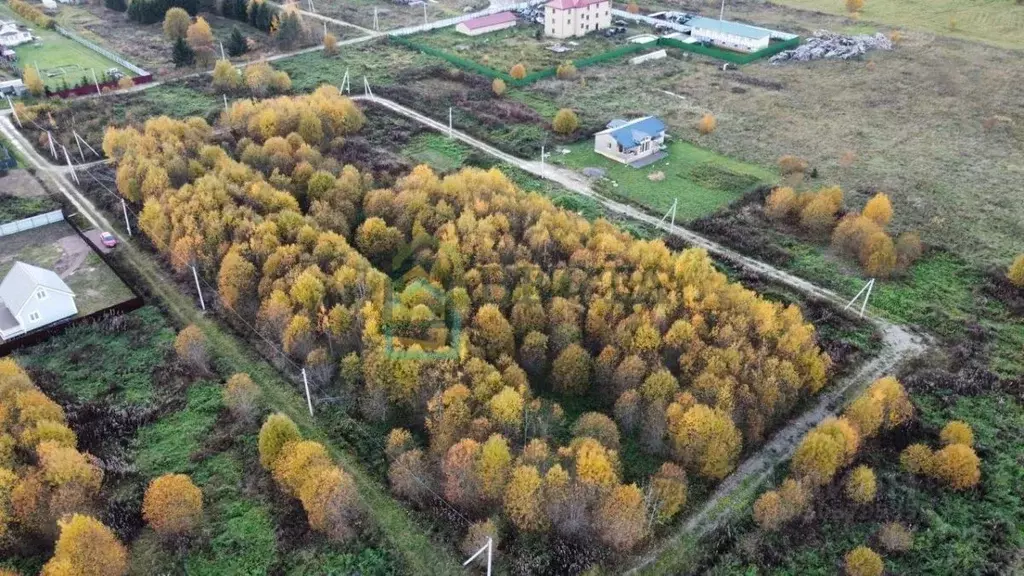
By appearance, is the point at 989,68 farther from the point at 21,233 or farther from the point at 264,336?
the point at 21,233

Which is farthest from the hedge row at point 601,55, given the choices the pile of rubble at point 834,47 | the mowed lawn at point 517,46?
the pile of rubble at point 834,47

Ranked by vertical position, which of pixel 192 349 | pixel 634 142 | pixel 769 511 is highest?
pixel 634 142

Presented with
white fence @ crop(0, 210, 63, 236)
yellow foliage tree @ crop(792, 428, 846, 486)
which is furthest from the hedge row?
yellow foliage tree @ crop(792, 428, 846, 486)

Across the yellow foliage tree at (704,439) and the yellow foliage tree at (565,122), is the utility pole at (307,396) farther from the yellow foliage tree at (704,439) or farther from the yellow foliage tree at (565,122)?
the yellow foliage tree at (565,122)

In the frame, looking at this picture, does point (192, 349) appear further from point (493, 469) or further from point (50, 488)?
point (493, 469)

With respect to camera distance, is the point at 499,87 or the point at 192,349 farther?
the point at 499,87

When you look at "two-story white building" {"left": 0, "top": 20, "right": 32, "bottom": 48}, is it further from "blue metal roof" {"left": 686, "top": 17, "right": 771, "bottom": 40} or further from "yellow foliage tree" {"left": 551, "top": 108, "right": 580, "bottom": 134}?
"blue metal roof" {"left": 686, "top": 17, "right": 771, "bottom": 40}

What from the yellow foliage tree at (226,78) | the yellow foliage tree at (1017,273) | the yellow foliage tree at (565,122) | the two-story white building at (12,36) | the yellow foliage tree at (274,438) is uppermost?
the two-story white building at (12,36)

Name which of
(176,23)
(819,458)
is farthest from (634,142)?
(176,23)
